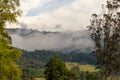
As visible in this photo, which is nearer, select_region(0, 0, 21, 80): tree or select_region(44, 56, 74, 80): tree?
select_region(0, 0, 21, 80): tree

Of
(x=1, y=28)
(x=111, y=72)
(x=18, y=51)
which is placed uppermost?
(x=1, y=28)

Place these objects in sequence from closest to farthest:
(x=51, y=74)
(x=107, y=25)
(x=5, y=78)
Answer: (x=5, y=78)
(x=107, y=25)
(x=51, y=74)

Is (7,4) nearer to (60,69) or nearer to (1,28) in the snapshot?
(1,28)

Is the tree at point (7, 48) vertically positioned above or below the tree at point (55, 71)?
above

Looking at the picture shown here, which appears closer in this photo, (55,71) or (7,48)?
(7,48)

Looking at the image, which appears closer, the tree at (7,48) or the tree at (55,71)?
the tree at (7,48)

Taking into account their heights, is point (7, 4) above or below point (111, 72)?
above

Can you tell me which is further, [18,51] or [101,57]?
[101,57]

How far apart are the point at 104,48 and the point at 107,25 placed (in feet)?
10.9

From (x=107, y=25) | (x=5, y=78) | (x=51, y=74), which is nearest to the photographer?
(x=5, y=78)

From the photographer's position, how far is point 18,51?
23125 mm

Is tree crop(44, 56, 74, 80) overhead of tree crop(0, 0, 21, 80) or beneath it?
beneath

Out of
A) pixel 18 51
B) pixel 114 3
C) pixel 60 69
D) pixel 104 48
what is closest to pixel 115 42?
pixel 104 48

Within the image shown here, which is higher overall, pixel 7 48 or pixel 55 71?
pixel 7 48
